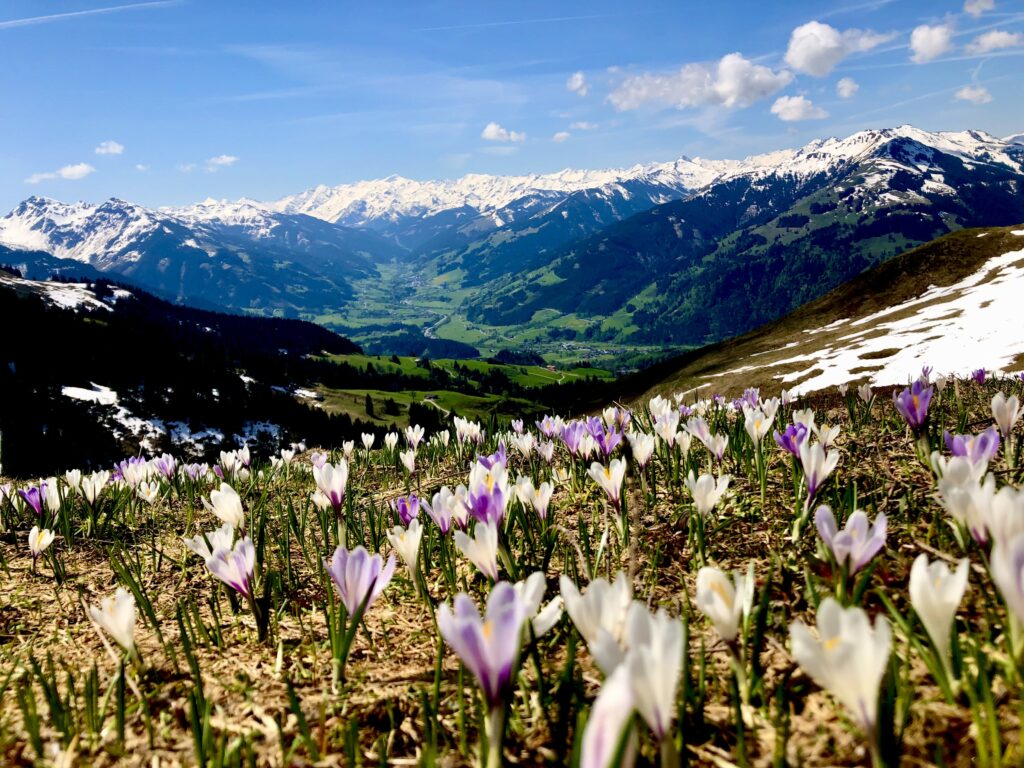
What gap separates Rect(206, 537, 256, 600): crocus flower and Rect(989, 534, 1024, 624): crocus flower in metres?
2.95

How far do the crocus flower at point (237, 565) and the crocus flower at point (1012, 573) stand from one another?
2.95 meters

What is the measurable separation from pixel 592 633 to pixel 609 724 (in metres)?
0.68

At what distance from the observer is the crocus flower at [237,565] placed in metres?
2.94

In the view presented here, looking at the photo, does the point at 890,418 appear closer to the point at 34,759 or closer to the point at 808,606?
the point at 808,606

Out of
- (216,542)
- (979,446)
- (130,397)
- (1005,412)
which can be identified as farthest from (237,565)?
(130,397)

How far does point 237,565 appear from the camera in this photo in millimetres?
2992

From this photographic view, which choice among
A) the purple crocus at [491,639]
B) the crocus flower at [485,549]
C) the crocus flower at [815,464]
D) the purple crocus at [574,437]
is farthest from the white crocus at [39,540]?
the crocus flower at [815,464]

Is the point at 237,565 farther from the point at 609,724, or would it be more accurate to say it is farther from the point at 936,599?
the point at 936,599

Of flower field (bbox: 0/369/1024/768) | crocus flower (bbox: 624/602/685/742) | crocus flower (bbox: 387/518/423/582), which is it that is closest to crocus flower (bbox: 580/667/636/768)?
flower field (bbox: 0/369/1024/768)

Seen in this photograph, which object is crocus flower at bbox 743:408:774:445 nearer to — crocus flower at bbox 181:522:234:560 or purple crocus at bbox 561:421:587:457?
purple crocus at bbox 561:421:587:457

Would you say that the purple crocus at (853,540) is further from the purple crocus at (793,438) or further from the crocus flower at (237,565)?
the crocus flower at (237,565)

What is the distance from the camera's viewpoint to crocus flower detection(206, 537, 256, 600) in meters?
2.94

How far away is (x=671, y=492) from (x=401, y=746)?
3436 millimetres

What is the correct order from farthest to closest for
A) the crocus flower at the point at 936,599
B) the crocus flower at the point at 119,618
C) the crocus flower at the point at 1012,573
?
the crocus flower at the point at 119,618, the crocus flower at the point at 936,599, the crocus flower at the point at 1012,573
